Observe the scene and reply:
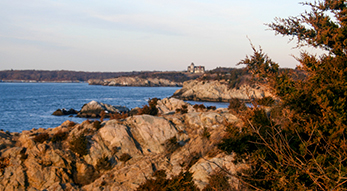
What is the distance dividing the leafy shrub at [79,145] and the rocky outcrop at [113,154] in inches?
7.8

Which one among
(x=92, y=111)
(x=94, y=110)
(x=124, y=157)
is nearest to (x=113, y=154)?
(x=124, y=157)

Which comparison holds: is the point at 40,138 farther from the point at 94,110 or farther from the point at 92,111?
the point at 94,110

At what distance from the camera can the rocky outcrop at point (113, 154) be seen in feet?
56.5

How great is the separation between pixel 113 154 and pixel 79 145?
2606 mm

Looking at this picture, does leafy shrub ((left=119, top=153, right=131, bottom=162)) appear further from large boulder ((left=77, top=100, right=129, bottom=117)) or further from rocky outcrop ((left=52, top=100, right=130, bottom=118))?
large boulder ((left=77, top=100, right=129, bottom=117))

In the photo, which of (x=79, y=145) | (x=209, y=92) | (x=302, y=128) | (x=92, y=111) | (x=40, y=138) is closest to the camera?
(x=302, y=128)

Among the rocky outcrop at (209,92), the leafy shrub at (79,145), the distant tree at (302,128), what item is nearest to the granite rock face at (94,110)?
the leafy shrub at (79,145)

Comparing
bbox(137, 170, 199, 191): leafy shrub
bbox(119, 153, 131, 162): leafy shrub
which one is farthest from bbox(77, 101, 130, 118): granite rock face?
bbox(137, 170, 199, 191): leafy shrub

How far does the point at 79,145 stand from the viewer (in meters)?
20.0

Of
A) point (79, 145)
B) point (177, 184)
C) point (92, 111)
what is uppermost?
point (177, 184)

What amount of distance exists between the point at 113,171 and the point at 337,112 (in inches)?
602

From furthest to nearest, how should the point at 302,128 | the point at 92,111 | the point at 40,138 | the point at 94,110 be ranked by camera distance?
1. the point at 94,110
2. the point at 92,111
3. the point at 40,138
4. the point at 302,128

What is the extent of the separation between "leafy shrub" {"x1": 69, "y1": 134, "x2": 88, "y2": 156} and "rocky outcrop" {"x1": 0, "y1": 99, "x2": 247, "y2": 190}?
0.65 ft

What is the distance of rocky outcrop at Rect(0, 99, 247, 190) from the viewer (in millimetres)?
17219
